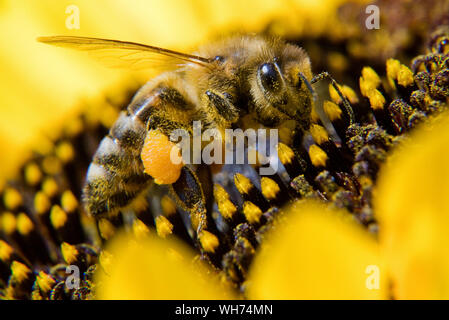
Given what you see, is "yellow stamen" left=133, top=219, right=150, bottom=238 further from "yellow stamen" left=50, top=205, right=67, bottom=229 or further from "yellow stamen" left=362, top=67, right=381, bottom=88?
"yellow stamen" left=362, top=67, right=381, bottom=88

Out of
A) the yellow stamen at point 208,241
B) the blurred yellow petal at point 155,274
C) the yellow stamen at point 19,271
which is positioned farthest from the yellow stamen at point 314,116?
the yellow stamen at point 19,271

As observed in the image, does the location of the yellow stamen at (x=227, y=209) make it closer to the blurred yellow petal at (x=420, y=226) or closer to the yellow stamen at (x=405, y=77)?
the blurred yellow petal at (x=420, y=226)

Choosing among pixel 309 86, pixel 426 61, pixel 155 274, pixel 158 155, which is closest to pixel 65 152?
pixel 158 155

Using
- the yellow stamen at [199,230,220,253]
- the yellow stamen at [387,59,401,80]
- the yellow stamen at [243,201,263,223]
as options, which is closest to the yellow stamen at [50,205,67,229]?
the yellow stamen at [199,230,220,253]

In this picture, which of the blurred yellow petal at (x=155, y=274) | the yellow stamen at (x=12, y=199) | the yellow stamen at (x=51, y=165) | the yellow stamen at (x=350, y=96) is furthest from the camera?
the yellow stamen at (x=51, y=165)

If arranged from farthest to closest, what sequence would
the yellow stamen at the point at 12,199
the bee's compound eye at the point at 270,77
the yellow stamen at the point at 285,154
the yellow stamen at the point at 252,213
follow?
1. the yellow stamen at the point at 12,199
2. the yellow stamen at the point at 285,154
3. the yellow stamen at the point at 252,213
4. the bee's compound eye at the point at 270,77

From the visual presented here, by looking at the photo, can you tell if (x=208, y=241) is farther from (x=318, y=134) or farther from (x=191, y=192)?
(x=318, y=134)
